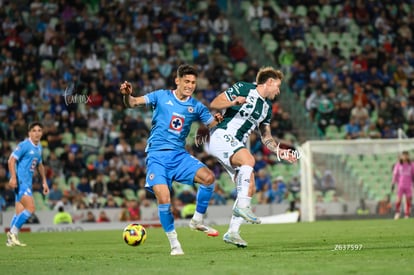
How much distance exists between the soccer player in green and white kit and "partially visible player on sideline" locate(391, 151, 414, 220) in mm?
15532

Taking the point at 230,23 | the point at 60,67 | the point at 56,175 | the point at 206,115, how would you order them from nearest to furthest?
the point at 206,115 → the point at 56,175 → the point at 60,67 → the point at 230,23

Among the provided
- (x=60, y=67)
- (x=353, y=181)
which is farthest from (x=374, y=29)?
(x=60, y=67)

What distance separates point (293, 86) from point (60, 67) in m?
9.40

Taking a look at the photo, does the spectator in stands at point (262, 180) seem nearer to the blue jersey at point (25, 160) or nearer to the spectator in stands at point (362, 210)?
the spectator in stands at point (362, 210)

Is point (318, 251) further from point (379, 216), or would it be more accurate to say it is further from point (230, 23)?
point (230, 23)

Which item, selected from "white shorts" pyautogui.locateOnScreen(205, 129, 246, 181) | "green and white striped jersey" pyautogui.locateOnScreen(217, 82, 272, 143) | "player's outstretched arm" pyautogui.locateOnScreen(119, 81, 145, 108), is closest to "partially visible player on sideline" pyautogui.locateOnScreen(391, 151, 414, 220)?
"green and white striped jersey" pyautogui.locateOnScreen(217, 82, 272, 143)

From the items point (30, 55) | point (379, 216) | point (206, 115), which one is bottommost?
point (379, 216)

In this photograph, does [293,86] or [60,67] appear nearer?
[60,67]

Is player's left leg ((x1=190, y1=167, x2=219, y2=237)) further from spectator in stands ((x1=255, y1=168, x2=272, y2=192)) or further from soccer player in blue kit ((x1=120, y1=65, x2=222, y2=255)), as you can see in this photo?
spectator in stands ((x1=255, y1=168, x2=272, y2=192))

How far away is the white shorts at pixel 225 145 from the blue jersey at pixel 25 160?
5.85 metres

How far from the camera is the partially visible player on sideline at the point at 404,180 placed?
28688mm

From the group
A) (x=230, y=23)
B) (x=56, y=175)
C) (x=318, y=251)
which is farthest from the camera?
(x=230, y=23)

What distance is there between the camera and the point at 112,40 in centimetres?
3512

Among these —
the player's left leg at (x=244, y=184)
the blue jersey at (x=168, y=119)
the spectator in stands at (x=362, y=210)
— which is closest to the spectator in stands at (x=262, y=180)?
the spectator in stands at (x=362, y=210)
